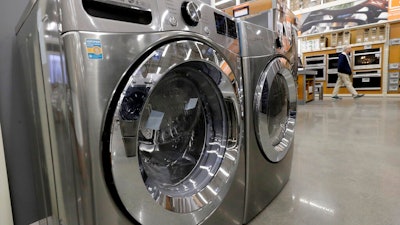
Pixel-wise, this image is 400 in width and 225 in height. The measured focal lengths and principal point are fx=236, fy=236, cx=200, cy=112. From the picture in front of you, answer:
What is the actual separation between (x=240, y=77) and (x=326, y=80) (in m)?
7.32

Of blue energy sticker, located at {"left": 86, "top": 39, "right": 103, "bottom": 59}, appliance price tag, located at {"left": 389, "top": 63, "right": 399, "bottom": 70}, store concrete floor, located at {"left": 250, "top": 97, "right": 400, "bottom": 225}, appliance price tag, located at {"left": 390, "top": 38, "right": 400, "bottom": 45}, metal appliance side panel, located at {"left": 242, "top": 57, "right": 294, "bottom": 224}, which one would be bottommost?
→ store concrete floor, located at {"left": 250, "top": 97, "right": 400, "bottom": 225}

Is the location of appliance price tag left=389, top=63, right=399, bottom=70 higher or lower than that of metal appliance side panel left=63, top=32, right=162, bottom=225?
higher

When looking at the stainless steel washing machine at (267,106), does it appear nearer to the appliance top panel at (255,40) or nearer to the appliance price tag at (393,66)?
the appliance top panel at (255,40)

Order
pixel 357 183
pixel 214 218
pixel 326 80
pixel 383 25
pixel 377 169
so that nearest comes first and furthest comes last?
pixel 214 218 → pixel 357 183 → pixel 377 169 → pixel 383 25 → pixel 326 80

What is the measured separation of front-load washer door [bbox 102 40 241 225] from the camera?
0.58 meters

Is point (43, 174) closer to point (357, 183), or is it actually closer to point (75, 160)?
point (75, 160)

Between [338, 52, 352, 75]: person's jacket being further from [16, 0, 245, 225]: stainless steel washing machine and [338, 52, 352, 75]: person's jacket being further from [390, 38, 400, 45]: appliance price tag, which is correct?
[16, 0, 245, 225]: stainless steel washing machine

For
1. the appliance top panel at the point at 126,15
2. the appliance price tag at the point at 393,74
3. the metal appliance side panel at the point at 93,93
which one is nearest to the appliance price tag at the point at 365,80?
the appliance price tag at the point at 393,74

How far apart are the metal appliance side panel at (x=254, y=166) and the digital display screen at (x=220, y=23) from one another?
167mm

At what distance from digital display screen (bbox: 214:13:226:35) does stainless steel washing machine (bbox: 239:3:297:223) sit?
12 cm

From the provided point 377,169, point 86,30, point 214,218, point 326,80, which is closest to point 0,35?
point 86,30

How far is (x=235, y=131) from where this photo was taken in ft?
3.11

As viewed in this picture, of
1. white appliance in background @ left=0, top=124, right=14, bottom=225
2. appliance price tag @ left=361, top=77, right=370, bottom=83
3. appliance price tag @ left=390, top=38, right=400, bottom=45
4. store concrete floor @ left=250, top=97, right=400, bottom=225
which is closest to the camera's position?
white appliance in background @ left=0, top=124, right=14, bottom=225

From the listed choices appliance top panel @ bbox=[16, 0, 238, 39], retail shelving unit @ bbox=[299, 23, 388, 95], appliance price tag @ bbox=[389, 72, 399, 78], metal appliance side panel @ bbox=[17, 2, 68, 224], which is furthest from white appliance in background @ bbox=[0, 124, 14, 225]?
appliance price tag @ bbox=[389, 72, 399, 78]
